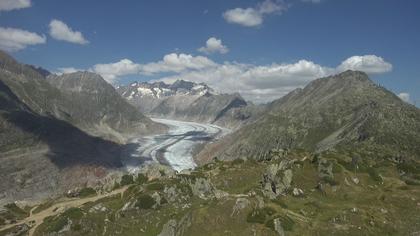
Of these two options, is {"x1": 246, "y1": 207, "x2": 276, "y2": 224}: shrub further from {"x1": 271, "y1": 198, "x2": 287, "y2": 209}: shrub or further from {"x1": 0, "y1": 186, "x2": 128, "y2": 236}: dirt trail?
{"x1": 0, "y1": 186, "x2": 128, "y2": 236}: dirt trail

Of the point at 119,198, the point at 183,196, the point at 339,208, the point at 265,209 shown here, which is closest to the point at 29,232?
the point at 119,198

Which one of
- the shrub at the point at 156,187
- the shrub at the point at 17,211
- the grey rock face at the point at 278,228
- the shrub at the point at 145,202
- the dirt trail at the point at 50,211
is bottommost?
the shrub at the point at 17,211

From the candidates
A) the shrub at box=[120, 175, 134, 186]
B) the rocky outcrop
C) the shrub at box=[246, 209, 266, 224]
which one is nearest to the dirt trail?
the shrub at box=[120, 175, 134, 186]

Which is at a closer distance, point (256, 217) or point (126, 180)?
point (256, 217)

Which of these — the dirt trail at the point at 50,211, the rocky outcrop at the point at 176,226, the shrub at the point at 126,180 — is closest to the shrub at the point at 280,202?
the rocky outcrop at the point at 176,226

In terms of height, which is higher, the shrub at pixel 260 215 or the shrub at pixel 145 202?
the shrub at pixel 260 215

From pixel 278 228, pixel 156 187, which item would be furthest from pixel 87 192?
pixel 278 228

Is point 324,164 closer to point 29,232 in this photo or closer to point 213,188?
point 213,188

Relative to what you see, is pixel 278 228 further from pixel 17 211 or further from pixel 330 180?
pixel 17 211

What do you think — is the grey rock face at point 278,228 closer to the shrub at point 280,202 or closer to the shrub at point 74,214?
the shrub at point 280,202
